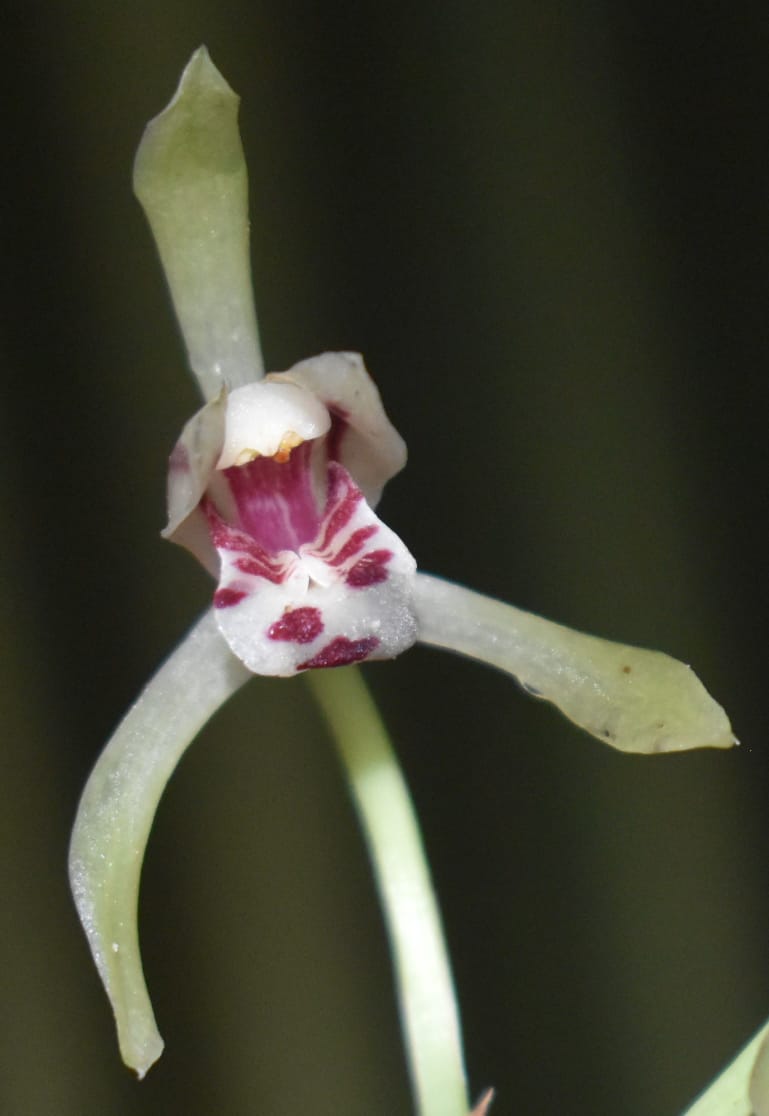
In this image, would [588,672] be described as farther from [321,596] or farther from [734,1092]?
[734,1092]

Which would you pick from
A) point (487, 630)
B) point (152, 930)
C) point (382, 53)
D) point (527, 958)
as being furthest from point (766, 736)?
point (487, 630)

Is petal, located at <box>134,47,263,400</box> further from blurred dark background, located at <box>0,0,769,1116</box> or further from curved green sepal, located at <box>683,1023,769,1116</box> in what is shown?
blurred dark background, located at <box>0,0,769,1116</box>

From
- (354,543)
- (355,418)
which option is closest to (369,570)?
(354,543)

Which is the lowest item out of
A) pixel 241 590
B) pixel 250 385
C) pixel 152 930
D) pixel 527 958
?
pixel 527 958

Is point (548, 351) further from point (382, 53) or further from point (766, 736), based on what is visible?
point (766, 736)

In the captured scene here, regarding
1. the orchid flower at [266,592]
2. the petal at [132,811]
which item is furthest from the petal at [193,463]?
the petal at [132,811]

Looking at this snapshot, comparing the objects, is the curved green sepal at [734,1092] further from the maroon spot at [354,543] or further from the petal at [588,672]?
the maroon spot at [354,543]

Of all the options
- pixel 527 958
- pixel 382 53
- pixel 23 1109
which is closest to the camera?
pixel 382 53

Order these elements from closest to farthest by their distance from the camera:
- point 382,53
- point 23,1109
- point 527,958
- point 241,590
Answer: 1. point 241,590
2. point 382,53
3. point 23,1109
4. point 527,958
